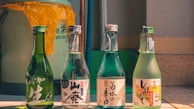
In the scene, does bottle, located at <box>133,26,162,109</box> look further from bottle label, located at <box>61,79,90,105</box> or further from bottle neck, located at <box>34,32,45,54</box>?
bottle neck, located at <box>34,32,45,54</box>

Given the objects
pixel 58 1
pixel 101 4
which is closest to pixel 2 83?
pixel 58 1

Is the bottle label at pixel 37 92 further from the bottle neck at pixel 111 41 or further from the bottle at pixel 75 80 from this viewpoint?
the bottle neck at pixel 111 41

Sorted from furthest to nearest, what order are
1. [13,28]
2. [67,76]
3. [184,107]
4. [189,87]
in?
[189,87] < [13,28] < [184,107] < [67,76]

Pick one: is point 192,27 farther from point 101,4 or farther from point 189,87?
point 101,4

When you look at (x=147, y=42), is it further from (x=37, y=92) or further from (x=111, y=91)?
(x=37, y=92)

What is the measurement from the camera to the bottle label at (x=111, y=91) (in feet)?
2.07

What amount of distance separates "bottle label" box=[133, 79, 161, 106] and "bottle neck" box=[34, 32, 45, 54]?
214 mm

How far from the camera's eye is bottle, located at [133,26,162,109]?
24.9 inches

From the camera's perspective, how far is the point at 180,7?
121cm

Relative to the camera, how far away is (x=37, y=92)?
0.64 metres

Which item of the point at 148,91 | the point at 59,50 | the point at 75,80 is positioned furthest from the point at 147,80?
the point at 59,50

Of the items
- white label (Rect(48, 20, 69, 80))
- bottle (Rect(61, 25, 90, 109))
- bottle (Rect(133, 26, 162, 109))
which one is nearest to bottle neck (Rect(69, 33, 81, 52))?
bottle (Rect(61, 25, 90, 109))

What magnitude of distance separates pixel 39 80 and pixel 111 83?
0.15 m

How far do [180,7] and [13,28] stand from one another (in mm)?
633
